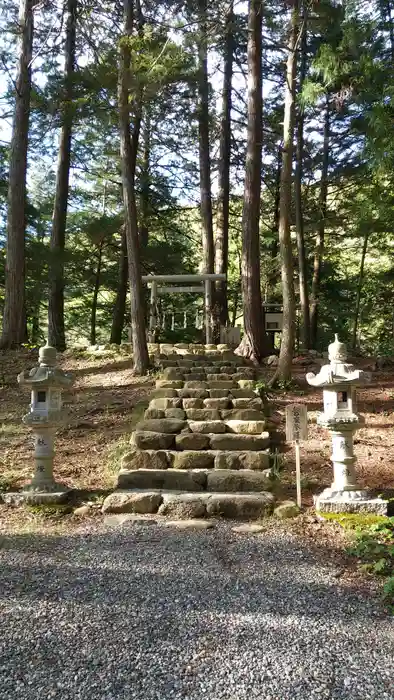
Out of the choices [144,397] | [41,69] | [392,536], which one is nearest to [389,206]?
[144,397]

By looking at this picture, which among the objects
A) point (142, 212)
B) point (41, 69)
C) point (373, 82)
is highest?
point (41, 69)

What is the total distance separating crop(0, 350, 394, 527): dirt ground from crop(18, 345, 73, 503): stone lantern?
0.40 metres

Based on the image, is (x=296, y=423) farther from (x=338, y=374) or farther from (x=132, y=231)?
(x=132, y=231)

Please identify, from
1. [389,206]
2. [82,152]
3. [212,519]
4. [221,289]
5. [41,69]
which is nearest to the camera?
[212,519]

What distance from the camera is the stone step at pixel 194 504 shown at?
495 cm

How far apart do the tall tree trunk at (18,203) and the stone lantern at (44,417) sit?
6424 mm

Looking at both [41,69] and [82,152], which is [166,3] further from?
[82,152]

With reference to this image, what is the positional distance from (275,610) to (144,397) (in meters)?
5.85

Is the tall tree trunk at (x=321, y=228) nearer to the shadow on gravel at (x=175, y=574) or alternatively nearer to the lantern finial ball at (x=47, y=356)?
the lantern finial ball at (x=47, y=356)

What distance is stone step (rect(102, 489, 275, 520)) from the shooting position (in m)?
4.95

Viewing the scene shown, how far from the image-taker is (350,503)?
4828 millimetres

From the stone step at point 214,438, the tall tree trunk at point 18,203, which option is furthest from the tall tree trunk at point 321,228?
the stone step at point 214,438

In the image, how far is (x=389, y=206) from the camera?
10539 mm

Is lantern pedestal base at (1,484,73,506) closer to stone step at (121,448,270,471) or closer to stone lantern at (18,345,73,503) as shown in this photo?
stone lantern at (18,345,73,503)
